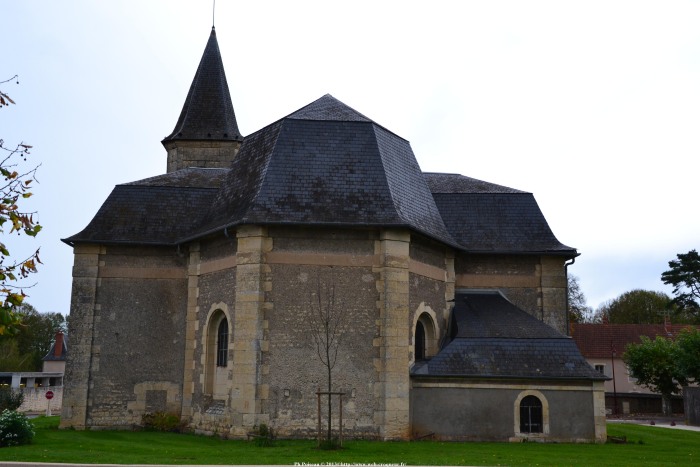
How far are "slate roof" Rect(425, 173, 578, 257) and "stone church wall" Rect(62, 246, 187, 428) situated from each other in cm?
965

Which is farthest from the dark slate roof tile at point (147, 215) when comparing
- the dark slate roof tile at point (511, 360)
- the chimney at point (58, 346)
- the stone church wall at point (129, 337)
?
the chimney at point (58, 346)

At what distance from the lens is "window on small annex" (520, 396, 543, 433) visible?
19109 millimetres

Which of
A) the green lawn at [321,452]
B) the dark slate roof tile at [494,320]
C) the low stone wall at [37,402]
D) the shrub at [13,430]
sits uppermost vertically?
the dark slate roof tile at [494,320]

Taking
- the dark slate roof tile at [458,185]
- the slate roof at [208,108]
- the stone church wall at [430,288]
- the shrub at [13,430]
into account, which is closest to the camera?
the shrub at [13,430]

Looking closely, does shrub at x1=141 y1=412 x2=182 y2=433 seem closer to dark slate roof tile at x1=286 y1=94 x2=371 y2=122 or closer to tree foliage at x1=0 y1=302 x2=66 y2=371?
dark slate roof tile at x1=286 y1=94 x2=371 y2=122

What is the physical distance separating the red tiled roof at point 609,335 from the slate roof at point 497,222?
28155 mm

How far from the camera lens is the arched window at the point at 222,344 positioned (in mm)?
20422

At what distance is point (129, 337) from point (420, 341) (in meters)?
9.68

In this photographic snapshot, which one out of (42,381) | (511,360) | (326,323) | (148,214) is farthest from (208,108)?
(42,381)

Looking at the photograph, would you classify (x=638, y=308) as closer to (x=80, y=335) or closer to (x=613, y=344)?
(x=613, y=344)

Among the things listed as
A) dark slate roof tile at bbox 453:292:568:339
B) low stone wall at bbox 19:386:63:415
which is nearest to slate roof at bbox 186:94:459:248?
dark slate roof tile at bbox 453:292:568:339

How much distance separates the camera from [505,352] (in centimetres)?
1988

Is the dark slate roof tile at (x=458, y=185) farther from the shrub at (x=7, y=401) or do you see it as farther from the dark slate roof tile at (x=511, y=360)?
the shrub at (x=7, y=401)

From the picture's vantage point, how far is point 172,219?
2355cm
